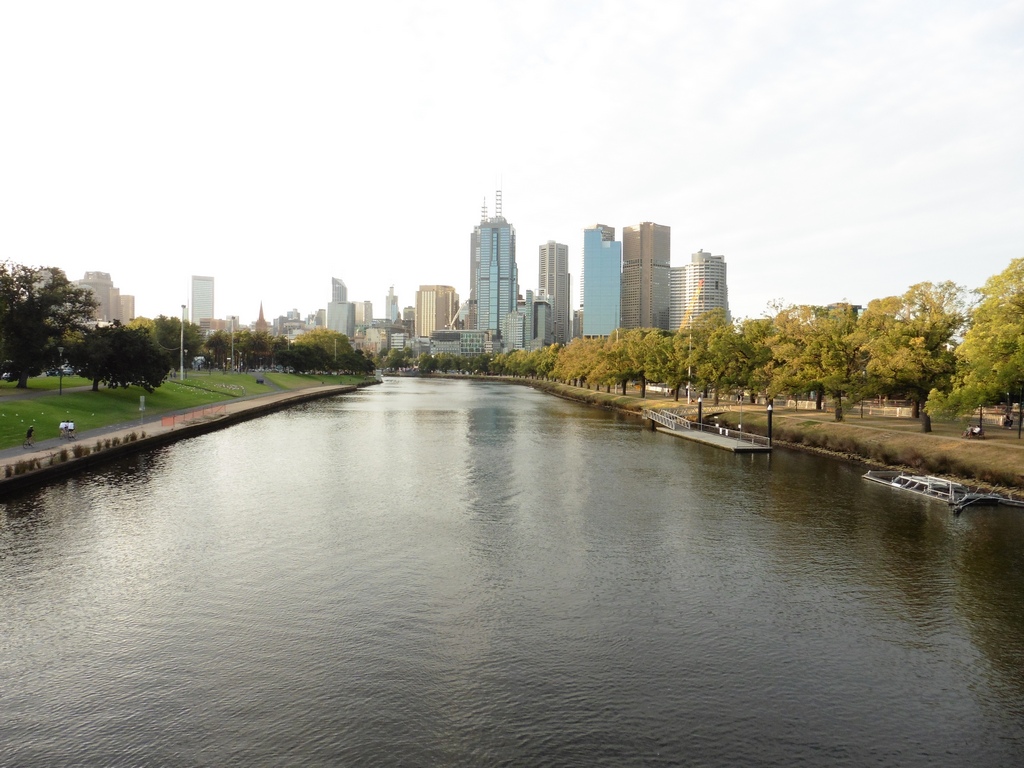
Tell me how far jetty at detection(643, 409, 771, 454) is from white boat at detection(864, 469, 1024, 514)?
540 inches

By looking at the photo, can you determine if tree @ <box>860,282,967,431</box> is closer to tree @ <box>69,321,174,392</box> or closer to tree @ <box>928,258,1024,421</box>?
tree @ <box>928,258,1024,421</box>

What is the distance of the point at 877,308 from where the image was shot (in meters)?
62.0

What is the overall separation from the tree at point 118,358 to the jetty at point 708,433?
5779 centimetres

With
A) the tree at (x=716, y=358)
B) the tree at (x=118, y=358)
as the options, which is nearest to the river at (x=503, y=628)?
the tree at (x=118, y=358)

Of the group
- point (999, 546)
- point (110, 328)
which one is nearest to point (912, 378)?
point (999, 546)

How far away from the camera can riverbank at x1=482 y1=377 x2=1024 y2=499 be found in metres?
40.7

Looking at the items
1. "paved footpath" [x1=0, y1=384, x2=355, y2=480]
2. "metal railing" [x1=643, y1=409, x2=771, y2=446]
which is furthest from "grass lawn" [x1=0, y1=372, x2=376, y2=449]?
"metal railing" [x1=643, y1=409, x2=771, y2=446]

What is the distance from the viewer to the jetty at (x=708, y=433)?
59812 millimetres

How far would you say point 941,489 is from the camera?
39.5m

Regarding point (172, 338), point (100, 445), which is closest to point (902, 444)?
point (100, 445)

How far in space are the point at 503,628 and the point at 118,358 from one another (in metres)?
64.8

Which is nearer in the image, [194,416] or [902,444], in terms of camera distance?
[902,444]

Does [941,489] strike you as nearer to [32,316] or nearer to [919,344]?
[919,344]

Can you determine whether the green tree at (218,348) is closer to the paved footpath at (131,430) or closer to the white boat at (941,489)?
the paved footpath at (131,430)
